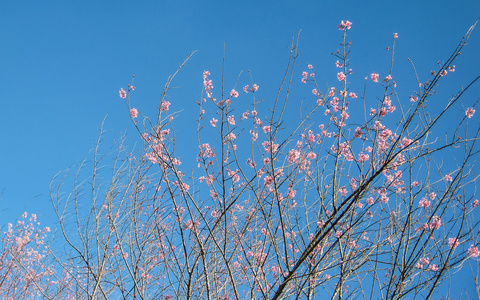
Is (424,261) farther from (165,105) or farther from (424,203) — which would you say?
(165,105)

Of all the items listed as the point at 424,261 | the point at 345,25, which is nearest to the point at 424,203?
the point at 424,261

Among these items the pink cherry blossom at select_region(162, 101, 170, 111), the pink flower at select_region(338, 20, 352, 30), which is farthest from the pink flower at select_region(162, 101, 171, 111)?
the pink flower at select_region(338, 20, 352, 30)

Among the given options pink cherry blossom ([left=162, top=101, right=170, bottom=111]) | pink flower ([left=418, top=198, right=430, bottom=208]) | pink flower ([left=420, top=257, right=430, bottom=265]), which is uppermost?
pink cherry blossom ([left=162, top=101, right=170, bottom=111])

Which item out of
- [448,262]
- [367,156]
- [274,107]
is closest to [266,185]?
[274,107]

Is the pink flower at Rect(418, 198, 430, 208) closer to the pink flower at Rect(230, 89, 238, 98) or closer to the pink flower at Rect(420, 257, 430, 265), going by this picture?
the pink flower at Rect(420, 257, 430, 265)

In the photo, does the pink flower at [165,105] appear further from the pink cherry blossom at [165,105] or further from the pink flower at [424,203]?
the pink flower at [424,203]

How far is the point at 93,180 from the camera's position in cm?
359

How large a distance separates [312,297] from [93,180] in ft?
7.48

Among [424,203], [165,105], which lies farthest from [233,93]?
[424,203]

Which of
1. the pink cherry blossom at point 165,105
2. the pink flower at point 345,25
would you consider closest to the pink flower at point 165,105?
the pink cherry blossom at point 165,105

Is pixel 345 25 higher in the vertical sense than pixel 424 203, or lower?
higher

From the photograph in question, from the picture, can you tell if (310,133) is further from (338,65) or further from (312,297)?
(312,297)

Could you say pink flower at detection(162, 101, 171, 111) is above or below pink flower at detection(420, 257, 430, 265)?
above

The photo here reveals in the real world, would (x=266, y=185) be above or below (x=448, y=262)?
above
